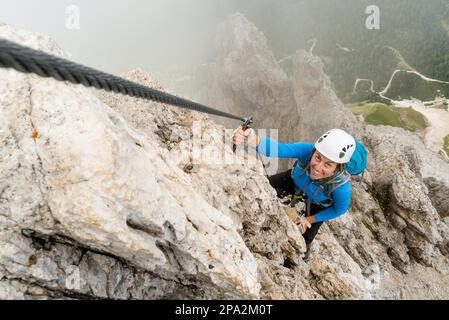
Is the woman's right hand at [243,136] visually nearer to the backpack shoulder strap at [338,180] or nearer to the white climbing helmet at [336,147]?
the white climbing helmet at [336,147]

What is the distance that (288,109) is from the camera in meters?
54.2

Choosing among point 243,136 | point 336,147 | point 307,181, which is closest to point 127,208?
point 243,136

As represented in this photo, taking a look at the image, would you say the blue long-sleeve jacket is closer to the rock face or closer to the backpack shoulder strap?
the backpack shoulder strap

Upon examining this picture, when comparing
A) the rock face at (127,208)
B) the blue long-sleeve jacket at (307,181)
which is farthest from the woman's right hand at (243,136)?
the rock face at (127,208)

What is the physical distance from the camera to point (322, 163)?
10.6 m

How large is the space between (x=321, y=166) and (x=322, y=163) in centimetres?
A: 12

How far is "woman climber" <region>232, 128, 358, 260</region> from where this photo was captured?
10.4 meters

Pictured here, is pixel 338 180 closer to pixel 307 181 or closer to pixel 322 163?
pixel 322 163

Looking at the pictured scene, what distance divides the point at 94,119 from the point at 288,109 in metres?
51.0

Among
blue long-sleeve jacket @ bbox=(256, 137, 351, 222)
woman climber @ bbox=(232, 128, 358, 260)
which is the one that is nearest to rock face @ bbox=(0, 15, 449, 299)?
blue long-sleeve jacket @ bbox=(256, 137, 351, 222)

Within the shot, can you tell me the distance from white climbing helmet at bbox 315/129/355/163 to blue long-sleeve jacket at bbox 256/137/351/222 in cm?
82

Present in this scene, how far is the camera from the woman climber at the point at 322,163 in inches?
408

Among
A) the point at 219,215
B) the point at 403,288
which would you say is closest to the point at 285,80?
the point at 403,288
